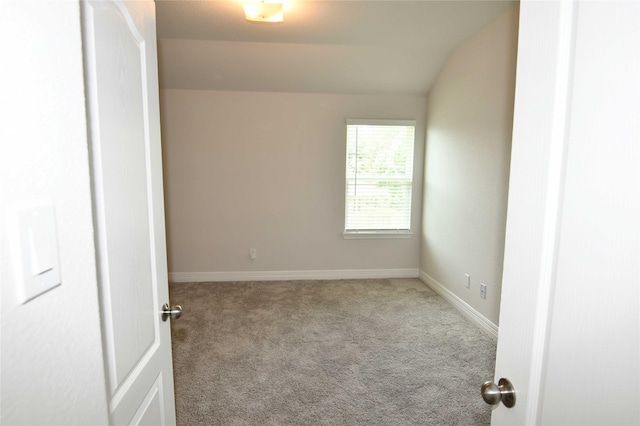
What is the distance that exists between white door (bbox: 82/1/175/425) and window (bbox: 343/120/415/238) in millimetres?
3231

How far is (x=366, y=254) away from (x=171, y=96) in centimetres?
305

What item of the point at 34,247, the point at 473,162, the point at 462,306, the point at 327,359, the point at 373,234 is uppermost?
the point at 473,162

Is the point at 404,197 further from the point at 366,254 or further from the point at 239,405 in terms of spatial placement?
the point at 239,405

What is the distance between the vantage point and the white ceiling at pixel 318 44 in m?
2.69

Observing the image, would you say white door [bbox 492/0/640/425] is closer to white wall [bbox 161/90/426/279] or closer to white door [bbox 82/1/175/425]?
white door [bbox 82/1/175/425]

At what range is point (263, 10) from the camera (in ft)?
8.46

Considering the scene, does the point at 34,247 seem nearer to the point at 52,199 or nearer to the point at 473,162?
the point at 52,199

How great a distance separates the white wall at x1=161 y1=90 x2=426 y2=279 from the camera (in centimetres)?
404

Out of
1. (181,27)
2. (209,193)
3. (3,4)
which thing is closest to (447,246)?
(209,193)

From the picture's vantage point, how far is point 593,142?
20.8 inches

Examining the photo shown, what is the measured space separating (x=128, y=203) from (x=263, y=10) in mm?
2297

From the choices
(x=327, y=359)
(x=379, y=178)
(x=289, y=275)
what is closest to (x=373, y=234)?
(x=379, y=178)

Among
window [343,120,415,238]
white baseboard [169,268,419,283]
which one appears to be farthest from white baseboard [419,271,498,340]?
window [343,120,415,238]

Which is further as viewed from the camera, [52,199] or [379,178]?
[379,178]
